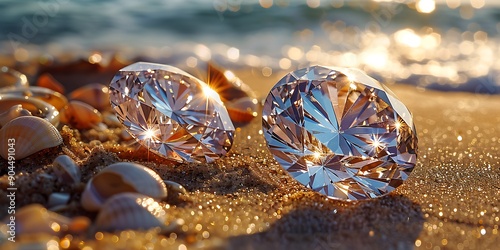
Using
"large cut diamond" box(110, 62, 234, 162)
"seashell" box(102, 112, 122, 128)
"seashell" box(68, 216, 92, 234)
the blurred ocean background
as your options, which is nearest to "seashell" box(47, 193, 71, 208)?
"seashell" box(68, 216, 92, 234)

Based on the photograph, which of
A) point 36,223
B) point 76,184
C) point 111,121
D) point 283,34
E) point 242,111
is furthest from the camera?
point 283,34

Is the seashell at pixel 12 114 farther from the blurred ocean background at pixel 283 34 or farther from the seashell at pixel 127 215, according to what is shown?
the blurred ocean background at pixel 283 34

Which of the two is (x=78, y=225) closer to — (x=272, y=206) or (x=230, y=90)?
(x=272, y=206)

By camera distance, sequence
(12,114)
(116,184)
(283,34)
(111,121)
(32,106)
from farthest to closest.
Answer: (283,34), (111,121), (32,106), (12,114), (116,184)

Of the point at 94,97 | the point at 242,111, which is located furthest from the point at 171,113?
the point at 94,97

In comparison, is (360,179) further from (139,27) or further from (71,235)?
(139,27)

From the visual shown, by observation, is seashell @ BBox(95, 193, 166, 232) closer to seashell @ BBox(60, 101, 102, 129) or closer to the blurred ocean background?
seashell @ BBox(60, 101, 102, 129)

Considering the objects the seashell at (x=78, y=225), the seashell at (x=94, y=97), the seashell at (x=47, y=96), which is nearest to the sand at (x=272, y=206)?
the seashell at (x=78, y=225)

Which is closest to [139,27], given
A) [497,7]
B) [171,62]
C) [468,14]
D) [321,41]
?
[171,62]
